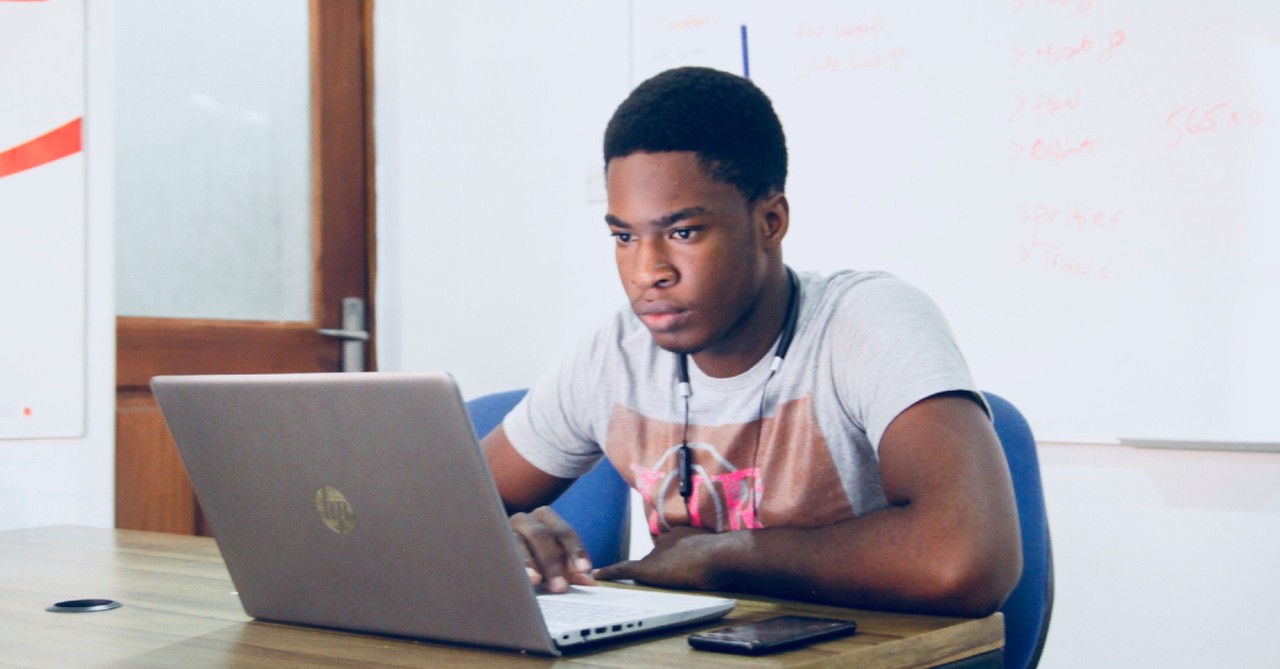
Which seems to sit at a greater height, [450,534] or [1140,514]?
[450,534]

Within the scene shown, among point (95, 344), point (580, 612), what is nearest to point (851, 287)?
point (580, 612)

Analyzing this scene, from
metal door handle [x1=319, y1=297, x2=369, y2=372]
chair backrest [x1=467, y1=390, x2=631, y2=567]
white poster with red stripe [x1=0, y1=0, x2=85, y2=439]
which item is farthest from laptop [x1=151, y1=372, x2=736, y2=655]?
metal door handle [x1=319, y1=297, x2=369, y2=372]

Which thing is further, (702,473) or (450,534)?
(702,473)

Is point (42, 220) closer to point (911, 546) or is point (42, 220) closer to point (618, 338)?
point (618, 338)

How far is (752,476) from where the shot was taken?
1.35 meters

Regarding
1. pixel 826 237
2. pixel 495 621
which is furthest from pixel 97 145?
pixel 495 621

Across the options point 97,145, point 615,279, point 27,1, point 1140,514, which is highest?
point 27,1

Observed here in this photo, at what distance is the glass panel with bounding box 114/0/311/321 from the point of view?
2.56 metres

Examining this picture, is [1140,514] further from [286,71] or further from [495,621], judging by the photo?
[286,71]

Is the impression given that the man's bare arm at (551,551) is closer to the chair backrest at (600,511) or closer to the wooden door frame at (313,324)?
the chair backrest at (600,511)

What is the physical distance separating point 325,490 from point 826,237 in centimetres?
174

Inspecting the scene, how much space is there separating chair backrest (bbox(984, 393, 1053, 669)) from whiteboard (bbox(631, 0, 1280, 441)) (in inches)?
35.0

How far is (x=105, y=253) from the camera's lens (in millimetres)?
2193

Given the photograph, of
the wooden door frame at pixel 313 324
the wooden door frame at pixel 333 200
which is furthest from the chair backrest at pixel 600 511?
the wooden door frame at pixel 333 200
